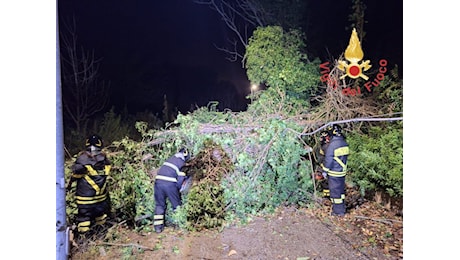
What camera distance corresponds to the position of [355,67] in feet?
9.98

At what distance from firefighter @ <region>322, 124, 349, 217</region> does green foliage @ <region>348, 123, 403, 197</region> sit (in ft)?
0.27

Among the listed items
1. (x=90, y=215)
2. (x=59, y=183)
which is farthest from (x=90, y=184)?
(x=59, y=183)

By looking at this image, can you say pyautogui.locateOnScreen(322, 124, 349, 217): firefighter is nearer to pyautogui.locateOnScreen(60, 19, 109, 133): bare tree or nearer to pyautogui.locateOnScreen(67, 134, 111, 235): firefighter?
pyautogui.locateOnScreen(67, 134, 111, 235): firefighter

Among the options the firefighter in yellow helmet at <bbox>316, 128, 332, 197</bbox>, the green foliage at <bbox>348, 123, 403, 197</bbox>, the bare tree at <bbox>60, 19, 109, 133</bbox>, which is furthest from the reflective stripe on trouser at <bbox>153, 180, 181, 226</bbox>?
the green foliage at <bbox>348, 123, 403, 197</bbox>

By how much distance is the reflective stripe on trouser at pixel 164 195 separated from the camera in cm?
259

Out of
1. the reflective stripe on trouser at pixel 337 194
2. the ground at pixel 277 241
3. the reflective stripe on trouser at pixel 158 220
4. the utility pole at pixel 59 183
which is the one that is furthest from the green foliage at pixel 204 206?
the reflective stripe on trouser at pixel 337 194

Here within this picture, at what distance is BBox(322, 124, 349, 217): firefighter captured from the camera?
2809 millimetres

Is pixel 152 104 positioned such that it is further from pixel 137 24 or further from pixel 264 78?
pixel 264 78

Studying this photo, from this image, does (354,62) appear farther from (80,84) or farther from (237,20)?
(80,84)

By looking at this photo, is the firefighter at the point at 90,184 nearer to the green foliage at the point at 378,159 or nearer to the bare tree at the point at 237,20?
the bare tree at the point at 237,20

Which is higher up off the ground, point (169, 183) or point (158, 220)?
point (169, 183)

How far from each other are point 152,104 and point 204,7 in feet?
3.51

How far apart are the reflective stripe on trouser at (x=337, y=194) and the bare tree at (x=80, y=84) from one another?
91.9 inches

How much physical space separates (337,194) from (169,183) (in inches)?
61.2
